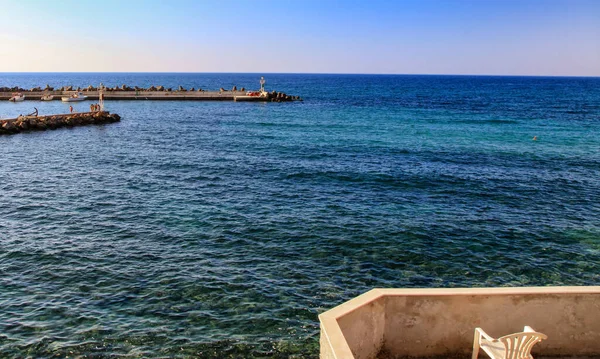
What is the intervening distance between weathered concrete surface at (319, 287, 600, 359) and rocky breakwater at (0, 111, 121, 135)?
5628 cm

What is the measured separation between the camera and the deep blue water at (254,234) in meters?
13.8

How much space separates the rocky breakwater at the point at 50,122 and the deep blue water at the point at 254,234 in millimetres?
7867

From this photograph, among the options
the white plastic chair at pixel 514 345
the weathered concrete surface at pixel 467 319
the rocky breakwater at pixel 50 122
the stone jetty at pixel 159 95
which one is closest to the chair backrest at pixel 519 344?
the white plastic chair at pixel 514 345

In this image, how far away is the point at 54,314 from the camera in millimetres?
14242

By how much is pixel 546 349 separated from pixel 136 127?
5950 cm

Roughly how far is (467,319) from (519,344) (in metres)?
0.94

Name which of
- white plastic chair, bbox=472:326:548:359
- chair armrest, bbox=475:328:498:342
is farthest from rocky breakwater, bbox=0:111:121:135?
white plastic chair, bbox=472:326:548:359

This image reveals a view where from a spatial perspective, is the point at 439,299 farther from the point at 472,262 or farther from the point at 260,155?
the point at 260,155

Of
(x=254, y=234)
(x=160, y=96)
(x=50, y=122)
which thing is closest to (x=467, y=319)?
(x=254, y=234)

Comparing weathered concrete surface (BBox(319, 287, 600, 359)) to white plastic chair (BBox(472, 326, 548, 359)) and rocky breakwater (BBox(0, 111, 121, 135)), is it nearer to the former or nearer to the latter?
white plastic chair (BBox(472, 326, 548, 359))

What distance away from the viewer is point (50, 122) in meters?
57.0

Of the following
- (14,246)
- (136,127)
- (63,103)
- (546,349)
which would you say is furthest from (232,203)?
(63,103)

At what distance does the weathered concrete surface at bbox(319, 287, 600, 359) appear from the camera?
25.0ft

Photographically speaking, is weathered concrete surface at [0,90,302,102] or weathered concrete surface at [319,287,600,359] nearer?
weathered concrete surface at [319,287,600,359]
